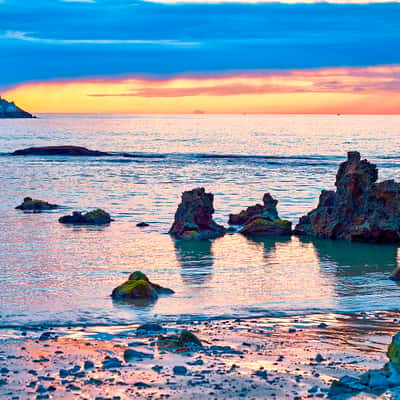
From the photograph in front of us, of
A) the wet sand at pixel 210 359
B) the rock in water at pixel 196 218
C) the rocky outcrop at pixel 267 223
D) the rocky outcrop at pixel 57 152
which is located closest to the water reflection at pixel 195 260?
the rock in water at pixel 196 218

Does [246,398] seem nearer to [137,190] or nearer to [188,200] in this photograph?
[188,200]

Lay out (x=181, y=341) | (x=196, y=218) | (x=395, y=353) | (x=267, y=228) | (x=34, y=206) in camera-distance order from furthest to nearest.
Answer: (x=34, y=206) < (x=267, y=228) < (x=196, y=218) < (x=181, y=341) < (x=395, y=353)

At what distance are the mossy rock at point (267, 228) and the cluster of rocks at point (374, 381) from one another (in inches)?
838

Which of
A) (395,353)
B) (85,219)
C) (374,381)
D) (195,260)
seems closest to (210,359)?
(374,381)

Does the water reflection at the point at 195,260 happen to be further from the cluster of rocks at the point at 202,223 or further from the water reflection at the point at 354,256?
the water reflection at the point at 354,256

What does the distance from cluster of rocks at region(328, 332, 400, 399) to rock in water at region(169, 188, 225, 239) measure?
20789 mm

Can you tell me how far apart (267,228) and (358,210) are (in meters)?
4.37

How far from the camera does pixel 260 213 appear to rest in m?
39.8

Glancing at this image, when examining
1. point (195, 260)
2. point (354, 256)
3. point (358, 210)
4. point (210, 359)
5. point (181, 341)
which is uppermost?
point (358, 210)

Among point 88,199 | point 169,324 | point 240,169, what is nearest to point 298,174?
point 240,169

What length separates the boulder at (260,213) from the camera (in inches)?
1518

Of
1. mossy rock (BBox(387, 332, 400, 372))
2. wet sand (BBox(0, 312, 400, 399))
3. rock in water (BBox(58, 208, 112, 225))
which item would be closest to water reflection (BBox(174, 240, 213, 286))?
wet sand (BBox(0, 312, 400, 399))

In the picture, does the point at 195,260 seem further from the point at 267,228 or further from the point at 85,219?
the point at 85,219

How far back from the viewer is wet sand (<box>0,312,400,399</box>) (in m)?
15.2
